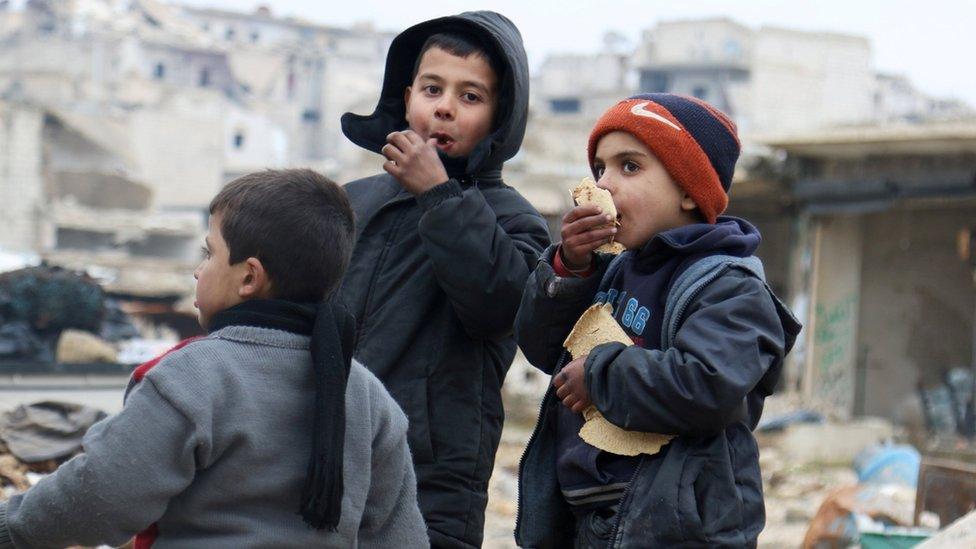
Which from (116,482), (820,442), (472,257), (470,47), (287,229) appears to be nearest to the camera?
(116,482)

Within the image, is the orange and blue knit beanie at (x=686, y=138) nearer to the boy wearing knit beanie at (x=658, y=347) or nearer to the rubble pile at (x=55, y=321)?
the boy wearing knit beanie at (x=658, y=347)

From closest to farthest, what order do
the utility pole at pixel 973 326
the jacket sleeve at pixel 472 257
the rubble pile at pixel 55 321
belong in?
the jacket sleeve at pixel 472 257, the rubble pile at pixel 55 321, the utility pole at pixel 973 326

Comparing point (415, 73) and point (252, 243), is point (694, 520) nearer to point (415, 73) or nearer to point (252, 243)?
point (252, 243)

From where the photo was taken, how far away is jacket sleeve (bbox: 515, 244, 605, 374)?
260 cm

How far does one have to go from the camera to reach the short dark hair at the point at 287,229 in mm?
2266

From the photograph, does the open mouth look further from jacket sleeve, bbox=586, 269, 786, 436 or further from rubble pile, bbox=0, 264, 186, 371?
rubble pile, bbox=0, 264, 186, 371

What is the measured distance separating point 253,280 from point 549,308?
0.63 meters

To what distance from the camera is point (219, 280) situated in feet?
7.51

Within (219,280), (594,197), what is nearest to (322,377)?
(219,280)

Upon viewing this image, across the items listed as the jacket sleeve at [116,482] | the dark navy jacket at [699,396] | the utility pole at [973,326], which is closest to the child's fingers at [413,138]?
the dark navy jacket at [699,396]

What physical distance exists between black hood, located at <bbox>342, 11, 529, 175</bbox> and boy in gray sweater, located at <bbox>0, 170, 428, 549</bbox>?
79 centimetres

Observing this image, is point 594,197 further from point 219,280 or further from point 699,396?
point 219,280

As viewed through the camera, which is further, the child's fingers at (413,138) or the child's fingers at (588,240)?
the child's fingers at (413,138)

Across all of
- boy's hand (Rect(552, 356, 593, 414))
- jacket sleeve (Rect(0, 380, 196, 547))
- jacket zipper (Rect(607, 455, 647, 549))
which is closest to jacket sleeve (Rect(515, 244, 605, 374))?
boy's hand (Rect(552, 356, 593, 414))
